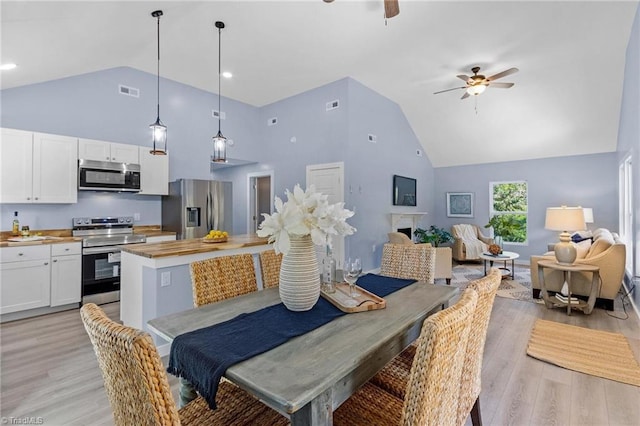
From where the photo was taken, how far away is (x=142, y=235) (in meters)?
4.46

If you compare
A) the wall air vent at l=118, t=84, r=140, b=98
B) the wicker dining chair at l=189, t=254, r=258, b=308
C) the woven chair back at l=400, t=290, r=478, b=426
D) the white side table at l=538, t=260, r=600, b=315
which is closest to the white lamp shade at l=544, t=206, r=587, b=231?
the white side table at l=538, t=260, r=600, b=315

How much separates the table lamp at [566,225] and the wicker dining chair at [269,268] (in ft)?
12.1

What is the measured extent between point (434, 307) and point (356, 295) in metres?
0.41

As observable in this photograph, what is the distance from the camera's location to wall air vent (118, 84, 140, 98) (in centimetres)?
460

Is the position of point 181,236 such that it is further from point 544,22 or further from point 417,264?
point 544,22

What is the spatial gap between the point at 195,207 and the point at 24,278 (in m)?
2.14

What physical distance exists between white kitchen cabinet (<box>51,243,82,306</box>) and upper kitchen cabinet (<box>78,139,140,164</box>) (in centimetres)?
123

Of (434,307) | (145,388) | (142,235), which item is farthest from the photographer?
(142,235)

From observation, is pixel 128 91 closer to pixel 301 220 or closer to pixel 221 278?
pixel 221 278

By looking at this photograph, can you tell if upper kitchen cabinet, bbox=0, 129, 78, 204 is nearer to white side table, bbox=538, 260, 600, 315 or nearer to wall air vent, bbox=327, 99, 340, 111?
wall air vent, bbox=327, 99, 340, 111

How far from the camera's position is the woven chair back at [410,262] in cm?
234

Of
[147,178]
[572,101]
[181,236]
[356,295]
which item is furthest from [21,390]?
[572,101]

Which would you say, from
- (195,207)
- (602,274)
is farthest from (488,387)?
(195,207)

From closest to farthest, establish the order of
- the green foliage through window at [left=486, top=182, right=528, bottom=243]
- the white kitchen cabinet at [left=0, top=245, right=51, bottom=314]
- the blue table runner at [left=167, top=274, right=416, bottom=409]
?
the blue table runner at [left=167, top=274, right=416, bottom=409] < the white kitchen cabinet at [left=0, top=245, right=51, bottom=314] < the green foliage through window at [left=486, top=182, right=528, bottom=243]
